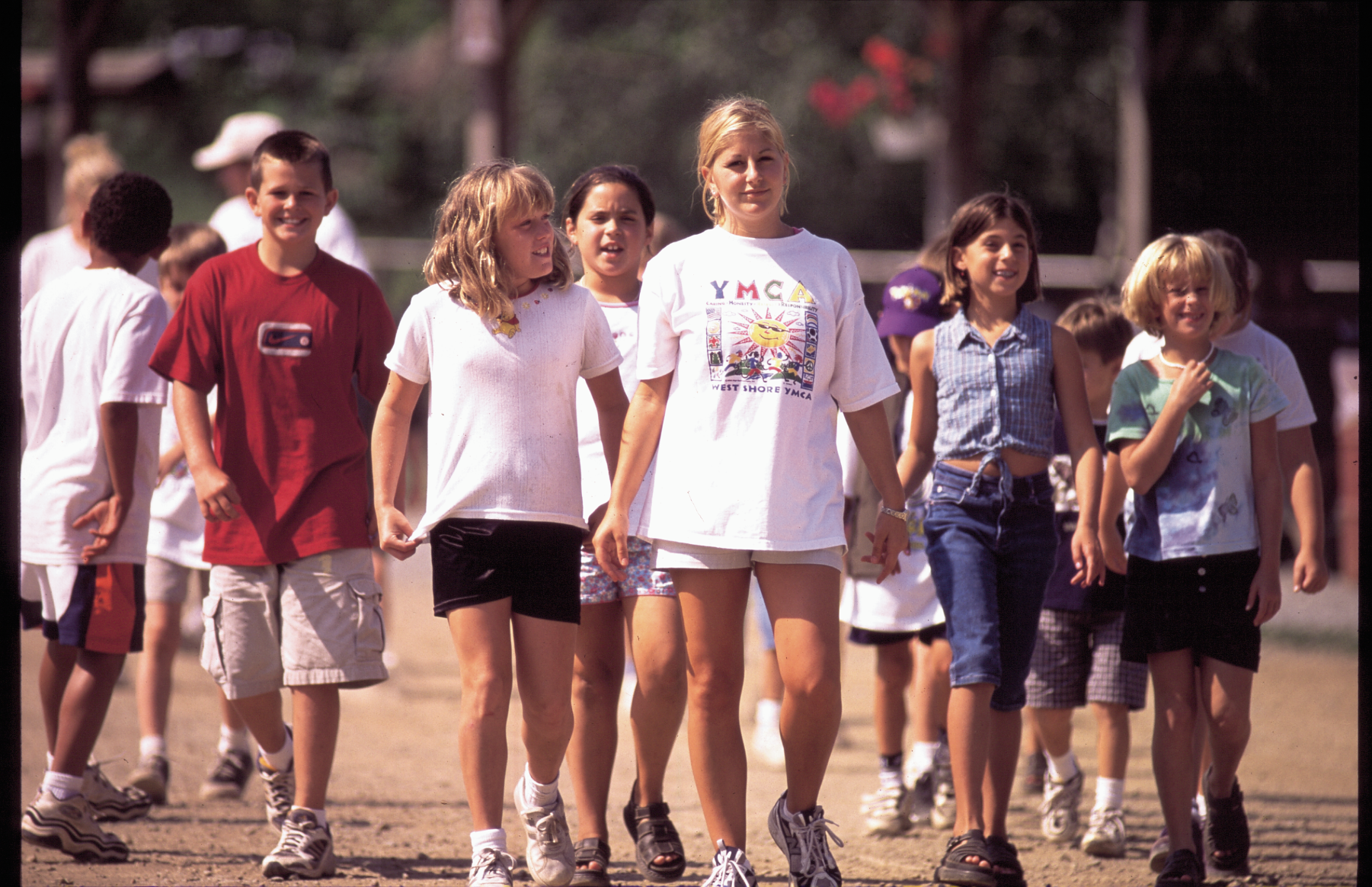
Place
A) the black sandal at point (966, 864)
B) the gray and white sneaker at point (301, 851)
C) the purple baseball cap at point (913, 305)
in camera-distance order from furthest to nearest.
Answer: the purple baseball cap at point (913, 305), the gray and white sneaker at point (301, 851), the black sandal at point (966, 864)

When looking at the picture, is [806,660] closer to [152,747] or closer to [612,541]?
[612,541]

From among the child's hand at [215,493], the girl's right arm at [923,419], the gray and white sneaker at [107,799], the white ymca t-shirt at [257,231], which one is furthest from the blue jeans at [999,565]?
the white ymca t-shirt at [257,231]

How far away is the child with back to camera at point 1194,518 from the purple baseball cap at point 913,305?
91 cm

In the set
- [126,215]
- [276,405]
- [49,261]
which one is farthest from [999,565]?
[49,261]

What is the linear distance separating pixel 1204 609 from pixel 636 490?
5.40ft

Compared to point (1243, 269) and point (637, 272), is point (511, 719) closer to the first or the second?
point (637, 272)

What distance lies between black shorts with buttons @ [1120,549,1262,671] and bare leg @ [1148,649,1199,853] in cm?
5

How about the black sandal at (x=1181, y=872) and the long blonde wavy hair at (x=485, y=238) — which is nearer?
the long blonde wavy hair at (x=485, y=238)

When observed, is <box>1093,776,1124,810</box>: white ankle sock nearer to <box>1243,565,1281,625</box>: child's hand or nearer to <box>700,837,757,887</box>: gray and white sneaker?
<box>1243,565,1281,625</box>: child's hand

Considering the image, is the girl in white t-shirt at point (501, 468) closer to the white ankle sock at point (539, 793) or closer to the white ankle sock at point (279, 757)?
the white ankle sock at point (539, 793)

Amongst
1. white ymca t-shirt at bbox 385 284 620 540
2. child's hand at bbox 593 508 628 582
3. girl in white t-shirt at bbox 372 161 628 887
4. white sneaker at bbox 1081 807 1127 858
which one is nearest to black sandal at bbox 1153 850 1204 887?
white sneaker at bbox 1081 807 1127 858

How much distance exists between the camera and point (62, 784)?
4.32 m

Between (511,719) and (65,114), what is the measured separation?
602cm

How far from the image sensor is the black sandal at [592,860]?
4.05m
